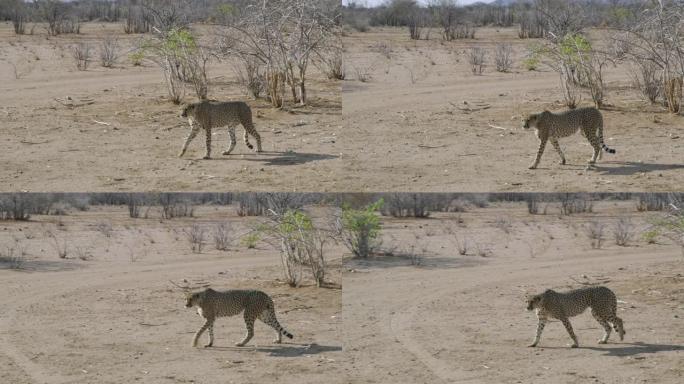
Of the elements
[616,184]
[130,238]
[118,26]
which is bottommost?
[130,238]

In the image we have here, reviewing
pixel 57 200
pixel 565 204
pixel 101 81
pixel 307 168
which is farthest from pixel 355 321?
pixel 57 200

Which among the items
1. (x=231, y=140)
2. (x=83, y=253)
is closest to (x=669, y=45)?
(x=231, y=140)

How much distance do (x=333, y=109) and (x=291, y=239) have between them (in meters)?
2.21

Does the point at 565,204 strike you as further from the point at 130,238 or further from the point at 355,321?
the point at 355,321

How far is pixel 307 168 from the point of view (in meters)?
14.8

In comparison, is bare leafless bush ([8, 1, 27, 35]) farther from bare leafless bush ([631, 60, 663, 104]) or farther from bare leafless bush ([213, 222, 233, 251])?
bare leafless bush ([631, 60, 663, 104])

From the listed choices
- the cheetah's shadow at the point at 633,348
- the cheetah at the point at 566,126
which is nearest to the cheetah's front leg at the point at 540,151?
the cheetah at the point at 566,126

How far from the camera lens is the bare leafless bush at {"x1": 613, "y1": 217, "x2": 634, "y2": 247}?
2320 cm

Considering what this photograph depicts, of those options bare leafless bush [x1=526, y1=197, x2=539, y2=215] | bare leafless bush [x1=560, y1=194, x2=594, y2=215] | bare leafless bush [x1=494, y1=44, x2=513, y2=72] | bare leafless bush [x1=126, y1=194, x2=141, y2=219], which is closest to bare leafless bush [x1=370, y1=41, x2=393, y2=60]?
bare leafless bush [x1=494, y1=44, x2=513, y2=72]

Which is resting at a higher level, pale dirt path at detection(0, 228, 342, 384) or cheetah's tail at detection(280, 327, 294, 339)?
cheetah's tail at detection(280, 327, 294, 339)

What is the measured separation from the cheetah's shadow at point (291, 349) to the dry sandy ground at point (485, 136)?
7.17ft

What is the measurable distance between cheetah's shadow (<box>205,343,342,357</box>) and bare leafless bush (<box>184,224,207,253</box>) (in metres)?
8.85

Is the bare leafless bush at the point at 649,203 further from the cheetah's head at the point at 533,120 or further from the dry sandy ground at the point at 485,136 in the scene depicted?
the cheetah's head at the point at 533,120

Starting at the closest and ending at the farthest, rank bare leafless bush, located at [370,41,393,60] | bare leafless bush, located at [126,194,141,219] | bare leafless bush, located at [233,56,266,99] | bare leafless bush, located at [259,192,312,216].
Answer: bare leafless bush, located at [259,192,312,216] < bare leafless bush, located at [233,56,266,99] < bare leafless bush, located at [370,41,393,60] < bare leafless bush, located at [126,194,141,219]
